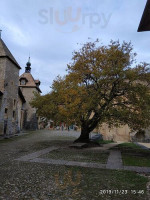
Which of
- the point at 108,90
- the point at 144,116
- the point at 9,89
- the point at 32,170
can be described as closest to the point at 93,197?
the point at 32,170

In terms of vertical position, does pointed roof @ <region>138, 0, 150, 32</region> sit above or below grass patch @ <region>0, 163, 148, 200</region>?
above

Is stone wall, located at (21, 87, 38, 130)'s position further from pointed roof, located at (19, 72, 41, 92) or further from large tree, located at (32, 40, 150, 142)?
large tree, located at (32, 40, 150, 142)

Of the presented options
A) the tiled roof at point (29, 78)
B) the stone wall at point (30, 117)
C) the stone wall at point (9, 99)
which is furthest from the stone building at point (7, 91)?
the tiled roof at point (29, 78)

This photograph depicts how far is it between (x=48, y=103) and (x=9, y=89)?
10.8 metres

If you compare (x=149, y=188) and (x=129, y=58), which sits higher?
(x=129, y=58)

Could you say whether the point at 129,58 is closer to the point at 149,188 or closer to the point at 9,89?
the point at 149,188

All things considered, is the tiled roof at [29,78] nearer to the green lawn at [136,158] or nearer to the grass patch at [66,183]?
the green lawn at [136,158]

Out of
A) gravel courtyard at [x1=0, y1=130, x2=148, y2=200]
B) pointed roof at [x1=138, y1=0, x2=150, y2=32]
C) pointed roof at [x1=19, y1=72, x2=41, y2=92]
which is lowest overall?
gravel courtyard at [x1=0, y1=130, x2=148, y2=200]

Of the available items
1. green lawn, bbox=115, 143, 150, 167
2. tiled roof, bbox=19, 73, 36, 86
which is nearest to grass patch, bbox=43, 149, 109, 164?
green lawn, bbox=115, 143, 150, 167

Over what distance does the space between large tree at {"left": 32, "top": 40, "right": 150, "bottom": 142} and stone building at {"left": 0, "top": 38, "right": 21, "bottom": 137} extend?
30.0 feet

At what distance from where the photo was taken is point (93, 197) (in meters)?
4.74

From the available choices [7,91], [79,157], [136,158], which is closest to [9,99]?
[7,91]

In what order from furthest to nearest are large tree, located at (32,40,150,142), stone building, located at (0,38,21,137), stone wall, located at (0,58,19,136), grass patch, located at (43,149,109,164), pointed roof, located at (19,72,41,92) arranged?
pointed roof, located at (19,72,41,92) < stone wall, located at (0,58,19,136) < stone building, located at (0,38,21,137) < large tree, located at (32,40,150,142) < grass patch, located at (43,149,109,164)

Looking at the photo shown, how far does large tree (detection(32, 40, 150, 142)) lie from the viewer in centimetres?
1479
